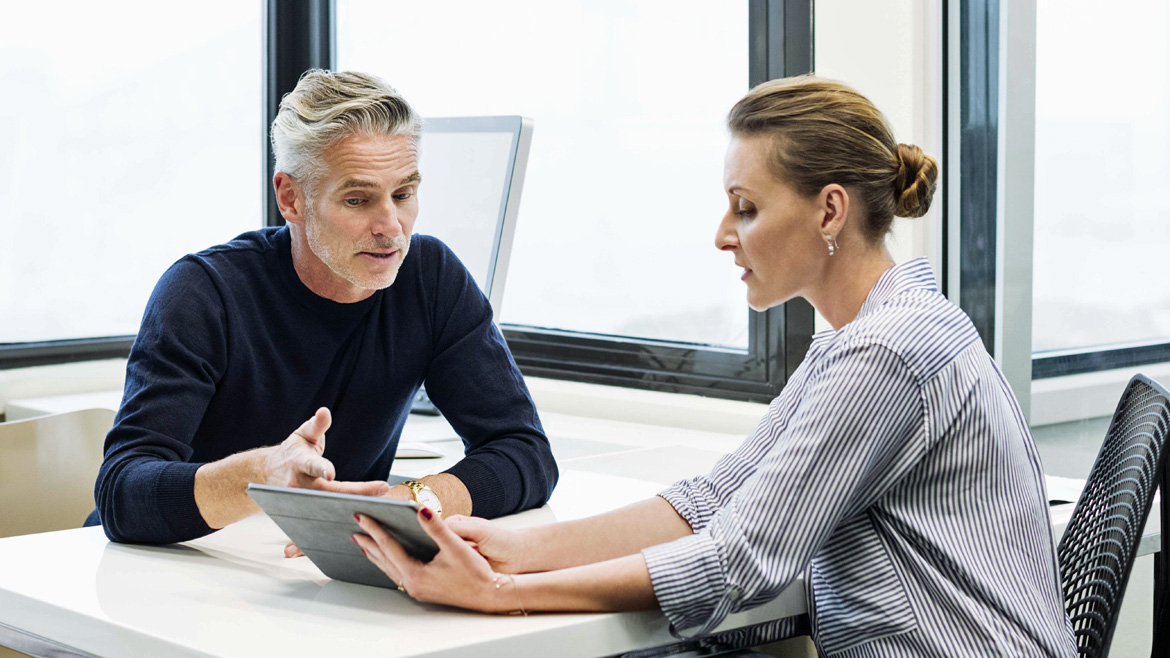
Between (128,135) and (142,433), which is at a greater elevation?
(128,135)

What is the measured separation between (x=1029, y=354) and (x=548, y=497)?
3.35ft

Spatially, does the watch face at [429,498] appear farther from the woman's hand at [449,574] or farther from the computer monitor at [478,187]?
the computer monitor at [478,187]

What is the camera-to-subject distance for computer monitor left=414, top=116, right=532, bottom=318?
2.21 m

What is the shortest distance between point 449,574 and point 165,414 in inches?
20.6

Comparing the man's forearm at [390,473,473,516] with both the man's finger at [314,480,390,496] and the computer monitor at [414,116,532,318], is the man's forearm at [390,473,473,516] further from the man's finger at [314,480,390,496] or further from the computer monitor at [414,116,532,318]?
the computer monitor at [414,116,532,318]

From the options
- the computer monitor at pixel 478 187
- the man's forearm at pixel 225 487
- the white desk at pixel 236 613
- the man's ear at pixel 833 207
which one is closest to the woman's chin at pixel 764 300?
the man's ear at pixel 833 207

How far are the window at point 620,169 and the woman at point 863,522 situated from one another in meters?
1.12

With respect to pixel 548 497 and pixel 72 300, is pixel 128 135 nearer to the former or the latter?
pixel 72 300

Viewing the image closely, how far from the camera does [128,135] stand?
10.6 feet

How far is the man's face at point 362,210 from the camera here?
161 cm

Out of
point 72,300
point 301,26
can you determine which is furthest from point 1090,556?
point 301,26

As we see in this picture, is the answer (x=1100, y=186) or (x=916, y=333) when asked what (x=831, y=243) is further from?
(x=1100, y=186)

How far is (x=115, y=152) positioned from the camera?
320 centimetres

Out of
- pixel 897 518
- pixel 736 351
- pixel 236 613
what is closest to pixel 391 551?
pixel 236 613
